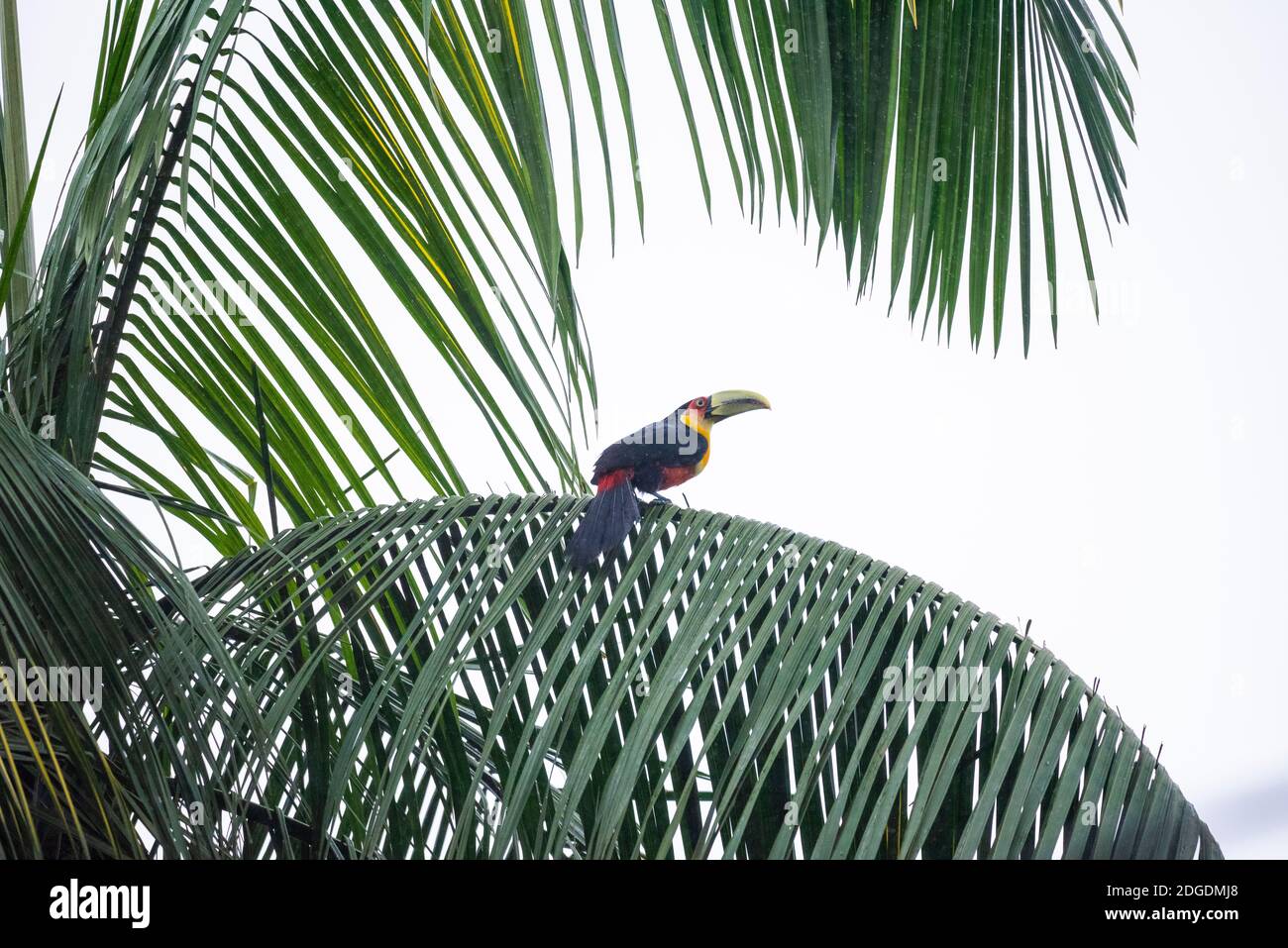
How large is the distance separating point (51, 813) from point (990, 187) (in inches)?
57.6

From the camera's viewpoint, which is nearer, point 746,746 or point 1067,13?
point 746,746

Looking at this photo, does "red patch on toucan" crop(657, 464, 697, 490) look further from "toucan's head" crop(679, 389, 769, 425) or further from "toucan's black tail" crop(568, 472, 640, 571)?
"toucan's black tail" crop(568, 472, 640, 571)

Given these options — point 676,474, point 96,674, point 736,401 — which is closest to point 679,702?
point 96,674

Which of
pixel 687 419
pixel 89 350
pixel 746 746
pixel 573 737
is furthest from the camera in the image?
pixel 687 419

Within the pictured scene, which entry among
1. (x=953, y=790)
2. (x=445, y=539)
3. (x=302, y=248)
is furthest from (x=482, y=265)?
(x=953, y=790)

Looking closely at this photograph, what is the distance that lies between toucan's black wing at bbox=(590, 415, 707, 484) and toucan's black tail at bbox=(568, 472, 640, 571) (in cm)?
60

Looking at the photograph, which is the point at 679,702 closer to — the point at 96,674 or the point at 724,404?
the point at 96,674

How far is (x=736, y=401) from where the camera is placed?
3.35 metres

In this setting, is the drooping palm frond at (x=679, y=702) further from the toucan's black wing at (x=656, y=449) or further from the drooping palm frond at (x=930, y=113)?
the toucan's black wing at (x=656, y=449)

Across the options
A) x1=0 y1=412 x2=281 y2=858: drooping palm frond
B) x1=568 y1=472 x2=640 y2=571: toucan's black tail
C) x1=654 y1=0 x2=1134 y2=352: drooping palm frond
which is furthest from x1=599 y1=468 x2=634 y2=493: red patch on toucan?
→ x1=0 y1=412 x2=281 y2=858: drooping palm frond

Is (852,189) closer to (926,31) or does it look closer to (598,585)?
(926,31)

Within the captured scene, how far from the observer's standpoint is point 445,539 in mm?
1774

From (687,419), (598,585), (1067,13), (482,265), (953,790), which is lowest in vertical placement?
(953,790)

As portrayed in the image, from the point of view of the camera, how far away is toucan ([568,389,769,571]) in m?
1.74
